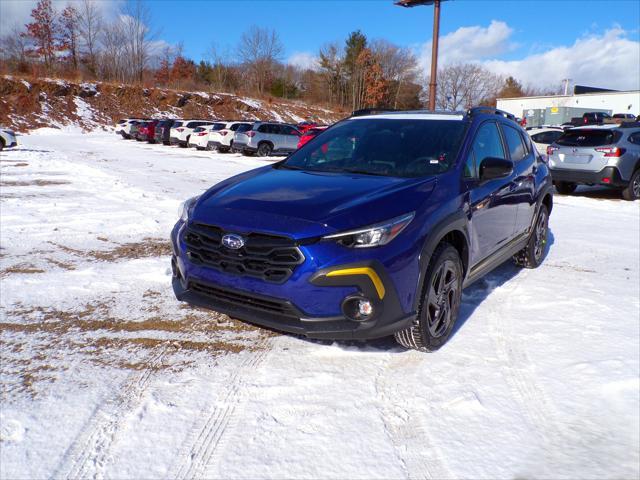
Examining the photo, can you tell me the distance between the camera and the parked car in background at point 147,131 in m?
29.2

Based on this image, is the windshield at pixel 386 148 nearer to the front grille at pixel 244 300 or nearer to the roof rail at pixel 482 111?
the roof rail at pixel 482 111

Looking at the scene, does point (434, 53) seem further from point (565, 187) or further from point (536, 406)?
point (536, 406)

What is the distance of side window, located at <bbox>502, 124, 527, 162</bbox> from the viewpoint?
5.01 meters

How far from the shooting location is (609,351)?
3.56 metres

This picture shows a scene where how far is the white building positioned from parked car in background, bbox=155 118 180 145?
35.8m

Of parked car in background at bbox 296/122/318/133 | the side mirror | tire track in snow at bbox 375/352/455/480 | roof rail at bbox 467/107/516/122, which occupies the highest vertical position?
parked car in background at bbox 296/122/318/133

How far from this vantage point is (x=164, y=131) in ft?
92.8

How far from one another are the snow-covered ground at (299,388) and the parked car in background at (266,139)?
1749 centimetres

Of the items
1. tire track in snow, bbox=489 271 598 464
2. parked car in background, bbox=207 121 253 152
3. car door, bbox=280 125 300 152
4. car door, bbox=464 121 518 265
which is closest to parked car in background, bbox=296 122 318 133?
car door, bbox=280 125 300 152

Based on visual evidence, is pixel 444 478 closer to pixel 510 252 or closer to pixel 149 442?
pixel 149 442

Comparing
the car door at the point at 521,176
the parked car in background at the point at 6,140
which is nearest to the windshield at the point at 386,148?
the car door at the point at 521,176

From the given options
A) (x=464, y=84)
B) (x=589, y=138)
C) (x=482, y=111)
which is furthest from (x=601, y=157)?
(x=464, y=84)

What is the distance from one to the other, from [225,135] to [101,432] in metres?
21.9

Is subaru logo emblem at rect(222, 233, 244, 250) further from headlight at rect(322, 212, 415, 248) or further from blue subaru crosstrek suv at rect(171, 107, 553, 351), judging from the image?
headlight at rect(322, 212, 415, 248)
